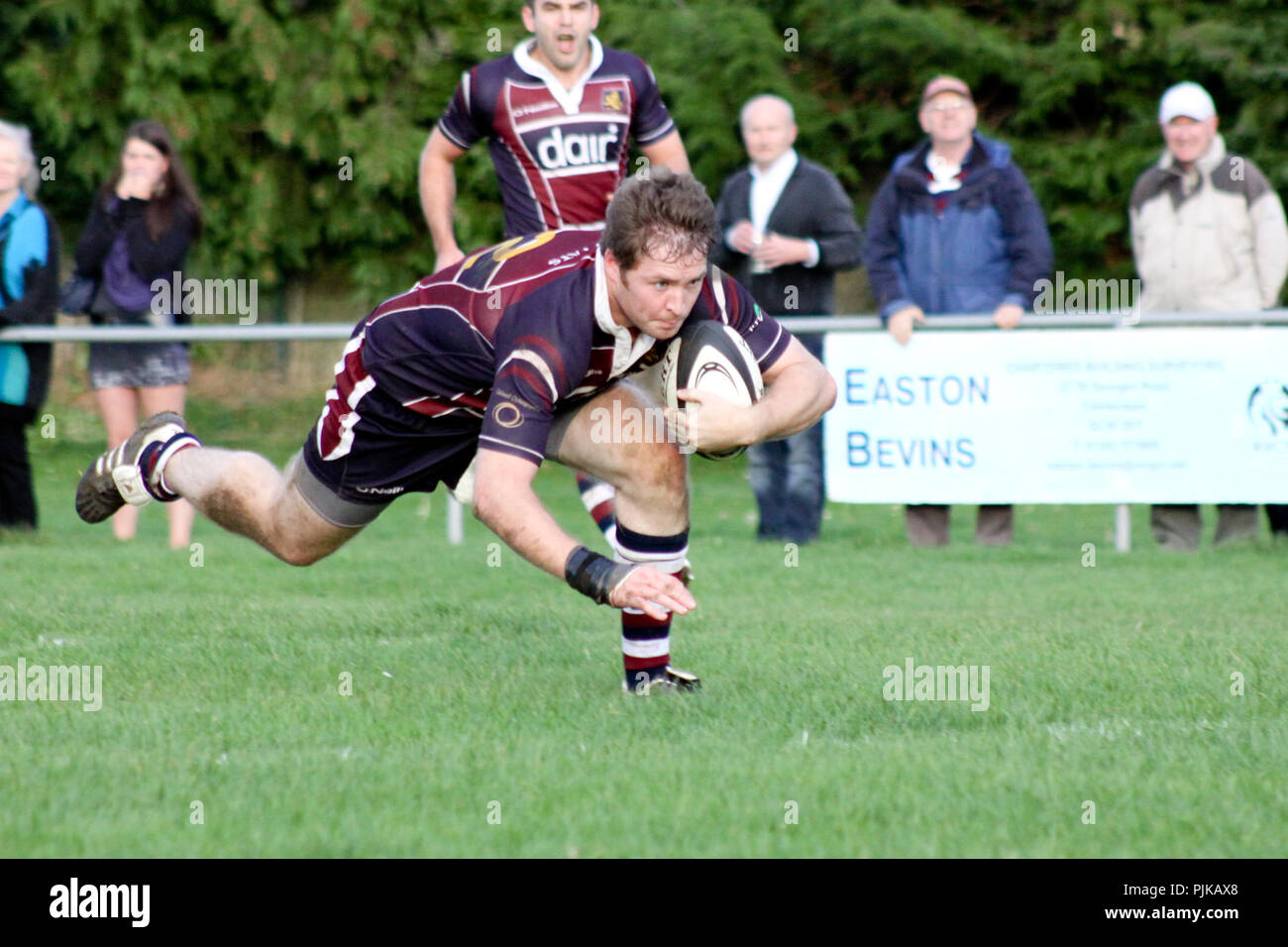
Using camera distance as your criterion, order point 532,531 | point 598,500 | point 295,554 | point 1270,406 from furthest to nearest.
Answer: point 1270,406, point 598,500, point 295,554, point 532,531

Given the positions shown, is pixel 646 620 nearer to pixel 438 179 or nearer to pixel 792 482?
pixel 438 179

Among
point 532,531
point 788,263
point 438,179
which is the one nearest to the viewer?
point 532,531

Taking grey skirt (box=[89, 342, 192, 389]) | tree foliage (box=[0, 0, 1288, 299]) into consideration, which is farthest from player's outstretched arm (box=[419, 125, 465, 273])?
tree foliage (box=[0, 0, 1288, 299])

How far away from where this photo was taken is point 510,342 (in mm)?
4809

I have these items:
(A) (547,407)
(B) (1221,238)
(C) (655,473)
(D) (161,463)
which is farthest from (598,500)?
(B) (1221,238)

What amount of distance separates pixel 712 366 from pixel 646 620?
893 mm

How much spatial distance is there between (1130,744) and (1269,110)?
40.6 feet

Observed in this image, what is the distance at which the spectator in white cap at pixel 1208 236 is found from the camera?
32.1ft

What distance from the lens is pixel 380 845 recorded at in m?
3.70

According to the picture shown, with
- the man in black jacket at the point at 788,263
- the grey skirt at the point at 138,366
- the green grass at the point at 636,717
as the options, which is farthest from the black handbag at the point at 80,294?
the man in black jacket at the point at 788,263

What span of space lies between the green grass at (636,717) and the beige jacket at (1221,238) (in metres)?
1.83

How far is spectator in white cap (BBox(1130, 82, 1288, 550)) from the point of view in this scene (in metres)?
9.77

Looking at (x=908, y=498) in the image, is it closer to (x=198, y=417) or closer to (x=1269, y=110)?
(x=1269, y=110)
